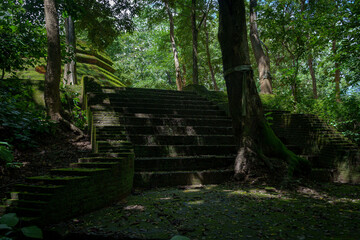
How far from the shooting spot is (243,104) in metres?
4.45

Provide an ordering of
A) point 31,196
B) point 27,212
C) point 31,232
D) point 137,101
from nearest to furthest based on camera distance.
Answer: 1. point 31,232
2. point 27,212
3. point 31,196
4. point 137,101

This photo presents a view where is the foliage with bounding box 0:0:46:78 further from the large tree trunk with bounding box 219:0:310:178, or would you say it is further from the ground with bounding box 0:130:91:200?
the large tree trunk with bounding box 219:0:310:178

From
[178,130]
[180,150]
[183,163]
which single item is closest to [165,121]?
[178,130]

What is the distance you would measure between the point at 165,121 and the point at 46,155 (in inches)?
114

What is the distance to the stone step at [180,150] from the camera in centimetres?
479

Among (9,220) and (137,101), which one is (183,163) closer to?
(9,220)

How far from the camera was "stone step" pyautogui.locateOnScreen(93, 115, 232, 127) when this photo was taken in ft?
17.4

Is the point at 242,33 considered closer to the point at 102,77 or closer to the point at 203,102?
the point at 203,102

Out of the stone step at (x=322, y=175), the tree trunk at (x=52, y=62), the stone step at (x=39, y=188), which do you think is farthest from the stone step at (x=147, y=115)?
the stone step at (x=39, y=188)

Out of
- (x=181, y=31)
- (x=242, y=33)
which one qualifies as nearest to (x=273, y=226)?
(x=242, y=33)

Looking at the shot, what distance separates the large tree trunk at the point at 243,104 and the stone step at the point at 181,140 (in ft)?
3.79

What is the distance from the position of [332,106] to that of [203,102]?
4.84 m

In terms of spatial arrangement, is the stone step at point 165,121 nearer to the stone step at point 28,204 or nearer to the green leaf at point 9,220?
the stone step at point 28,204

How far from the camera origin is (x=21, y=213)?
2.02 meters
